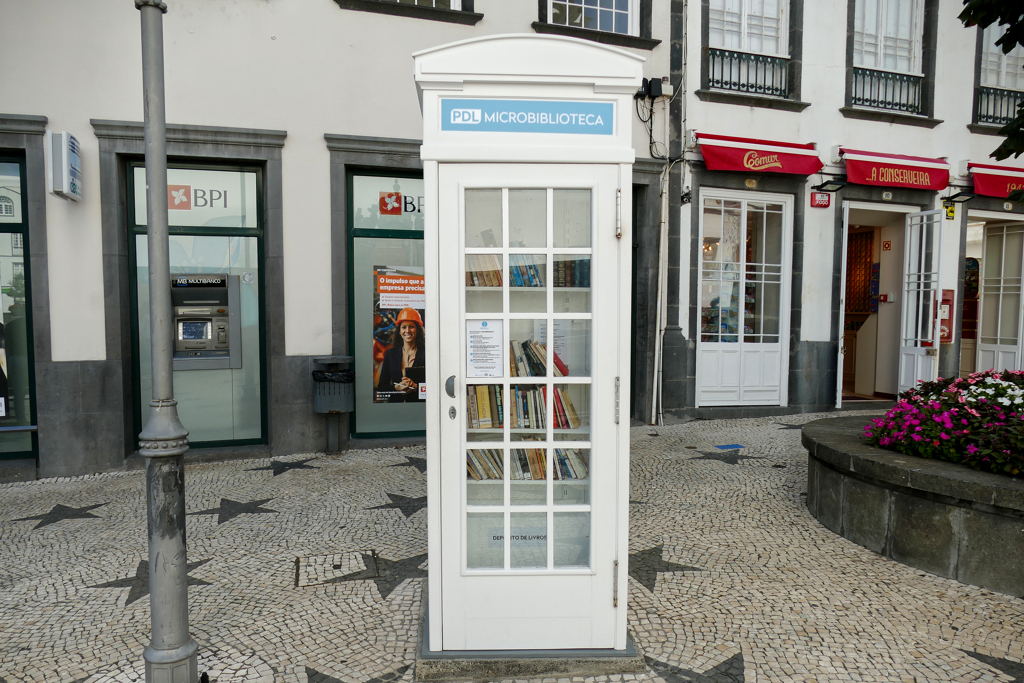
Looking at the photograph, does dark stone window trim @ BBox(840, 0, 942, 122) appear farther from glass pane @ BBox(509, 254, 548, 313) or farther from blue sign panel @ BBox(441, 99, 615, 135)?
glass pane @ BBox(509, 254, 548, 313)

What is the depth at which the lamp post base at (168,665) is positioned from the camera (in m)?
2.40

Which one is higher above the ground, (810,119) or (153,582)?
(810,119)

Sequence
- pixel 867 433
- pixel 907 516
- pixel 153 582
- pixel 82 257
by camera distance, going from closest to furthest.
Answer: pixel 153 582, pixel 907 516, pixel 867 433, pixel 82 257

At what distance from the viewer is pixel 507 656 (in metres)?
2.61

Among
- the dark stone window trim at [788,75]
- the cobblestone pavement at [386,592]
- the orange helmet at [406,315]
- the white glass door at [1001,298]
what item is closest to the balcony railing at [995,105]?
the white glass door at [1001,298]

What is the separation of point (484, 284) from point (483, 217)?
28 centimetres

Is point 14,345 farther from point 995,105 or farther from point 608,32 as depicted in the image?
point 995,105

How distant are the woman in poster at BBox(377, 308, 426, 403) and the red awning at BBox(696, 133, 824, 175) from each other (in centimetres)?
436

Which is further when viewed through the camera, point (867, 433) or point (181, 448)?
point (867, 433)

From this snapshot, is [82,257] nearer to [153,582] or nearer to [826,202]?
[153,582]

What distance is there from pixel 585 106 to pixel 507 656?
2.33 m

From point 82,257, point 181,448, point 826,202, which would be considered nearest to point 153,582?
point 181,448

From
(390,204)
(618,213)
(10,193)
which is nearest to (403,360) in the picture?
(390,204)

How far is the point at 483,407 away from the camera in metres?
2.65
